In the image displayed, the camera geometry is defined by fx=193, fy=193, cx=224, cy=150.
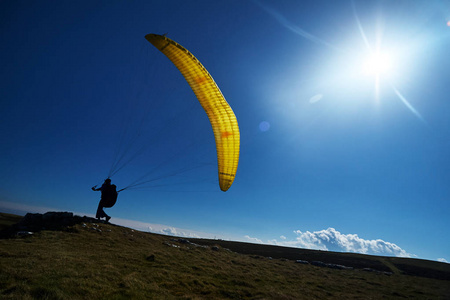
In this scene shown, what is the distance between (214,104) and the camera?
17484 mm

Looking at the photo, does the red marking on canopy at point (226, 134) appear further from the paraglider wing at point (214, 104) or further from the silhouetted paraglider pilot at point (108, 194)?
the silhouetted paraglider pilot at point (108, 194)

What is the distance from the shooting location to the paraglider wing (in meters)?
16.5

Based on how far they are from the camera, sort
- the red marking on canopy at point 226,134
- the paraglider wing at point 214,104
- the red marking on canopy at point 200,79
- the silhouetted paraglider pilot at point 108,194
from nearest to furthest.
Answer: the paraglider wing at point 214,104, the red marking on canopy at point 200,79, the silhouetted paraglider pilot at point 108,194, the red marking on canopy at point 226,134

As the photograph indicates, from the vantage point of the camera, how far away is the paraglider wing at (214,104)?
16500 mm

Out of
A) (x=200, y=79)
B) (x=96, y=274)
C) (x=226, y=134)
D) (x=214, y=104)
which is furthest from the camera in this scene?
(x=226, y=134)

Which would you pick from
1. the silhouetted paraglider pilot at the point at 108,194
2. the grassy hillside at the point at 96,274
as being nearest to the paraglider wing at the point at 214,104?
the grassy hillside at the point at 96,274

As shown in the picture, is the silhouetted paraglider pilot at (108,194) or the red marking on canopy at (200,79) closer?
the red marking on canopy at (200,79)

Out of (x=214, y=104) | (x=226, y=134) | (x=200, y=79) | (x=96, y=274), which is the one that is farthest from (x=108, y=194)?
(x=200, y=79)

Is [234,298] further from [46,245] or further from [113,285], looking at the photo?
[46,245]

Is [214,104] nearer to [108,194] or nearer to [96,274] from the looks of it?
[108,194]

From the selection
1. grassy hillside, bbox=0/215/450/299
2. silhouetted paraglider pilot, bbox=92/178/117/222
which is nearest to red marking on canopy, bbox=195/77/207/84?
silhouetted paraglider pilot, bbox=92/178/117/222

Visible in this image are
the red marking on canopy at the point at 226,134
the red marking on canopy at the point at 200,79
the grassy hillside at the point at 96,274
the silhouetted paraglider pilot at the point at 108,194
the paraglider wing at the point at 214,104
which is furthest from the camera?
the red marking on canopy at the point at 226,134

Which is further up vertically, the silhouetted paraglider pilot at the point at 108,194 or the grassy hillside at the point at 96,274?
the silhouetted paraglider pilot at the point at 108,194

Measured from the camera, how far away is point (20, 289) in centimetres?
638
